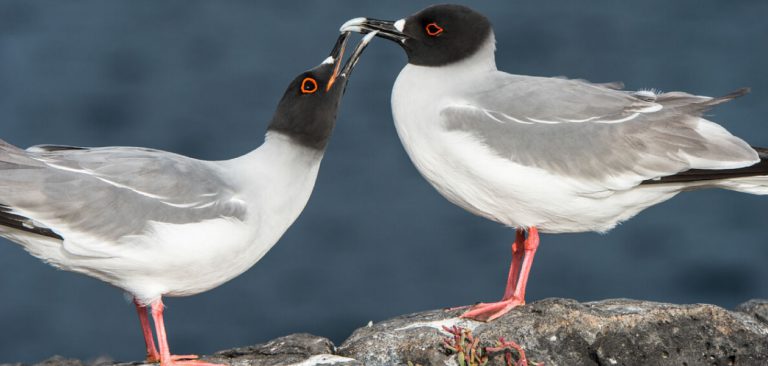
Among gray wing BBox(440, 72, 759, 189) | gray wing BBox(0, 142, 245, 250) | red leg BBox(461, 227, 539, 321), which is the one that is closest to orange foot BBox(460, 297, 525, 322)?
red leg BBox(461, 227, 539, 321)

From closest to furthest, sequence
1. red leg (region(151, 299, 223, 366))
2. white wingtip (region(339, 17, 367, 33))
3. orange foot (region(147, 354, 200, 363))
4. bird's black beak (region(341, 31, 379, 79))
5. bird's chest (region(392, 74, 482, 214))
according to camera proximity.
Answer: red leg (region(151, 299, 223, 366))
orange foot (region(147, 354, 200, 363))
bird's chest (region(392, 74, 482, 214))
bird's black beak (region(341, 31, 379, 79))
white wingtip (region(339, 17, 367, 33))

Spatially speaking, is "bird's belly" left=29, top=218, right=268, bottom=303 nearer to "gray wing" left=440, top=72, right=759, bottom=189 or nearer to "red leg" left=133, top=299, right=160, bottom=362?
"red leg" left=133, top=299, right=160, bottom=362

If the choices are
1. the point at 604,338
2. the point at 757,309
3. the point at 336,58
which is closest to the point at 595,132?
the point at 757,309

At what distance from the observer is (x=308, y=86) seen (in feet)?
25.7

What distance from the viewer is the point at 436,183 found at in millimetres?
8109

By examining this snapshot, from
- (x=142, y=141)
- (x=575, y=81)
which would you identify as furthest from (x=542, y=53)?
(x=575, y=81)

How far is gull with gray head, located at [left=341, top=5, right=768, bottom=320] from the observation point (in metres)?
7.84

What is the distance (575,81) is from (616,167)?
78 centimetres

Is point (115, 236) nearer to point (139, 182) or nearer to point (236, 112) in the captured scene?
point (139, 182)

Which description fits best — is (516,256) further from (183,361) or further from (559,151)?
(183,361)

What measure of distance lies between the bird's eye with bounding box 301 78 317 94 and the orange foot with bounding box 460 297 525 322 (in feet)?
5.34

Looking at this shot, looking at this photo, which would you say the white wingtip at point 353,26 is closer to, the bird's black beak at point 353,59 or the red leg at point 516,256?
the bird's black beak at point 353,59

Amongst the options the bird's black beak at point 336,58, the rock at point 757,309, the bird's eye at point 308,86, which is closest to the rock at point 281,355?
the bird's eye at point 308,86

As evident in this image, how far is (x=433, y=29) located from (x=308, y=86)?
1095mm
